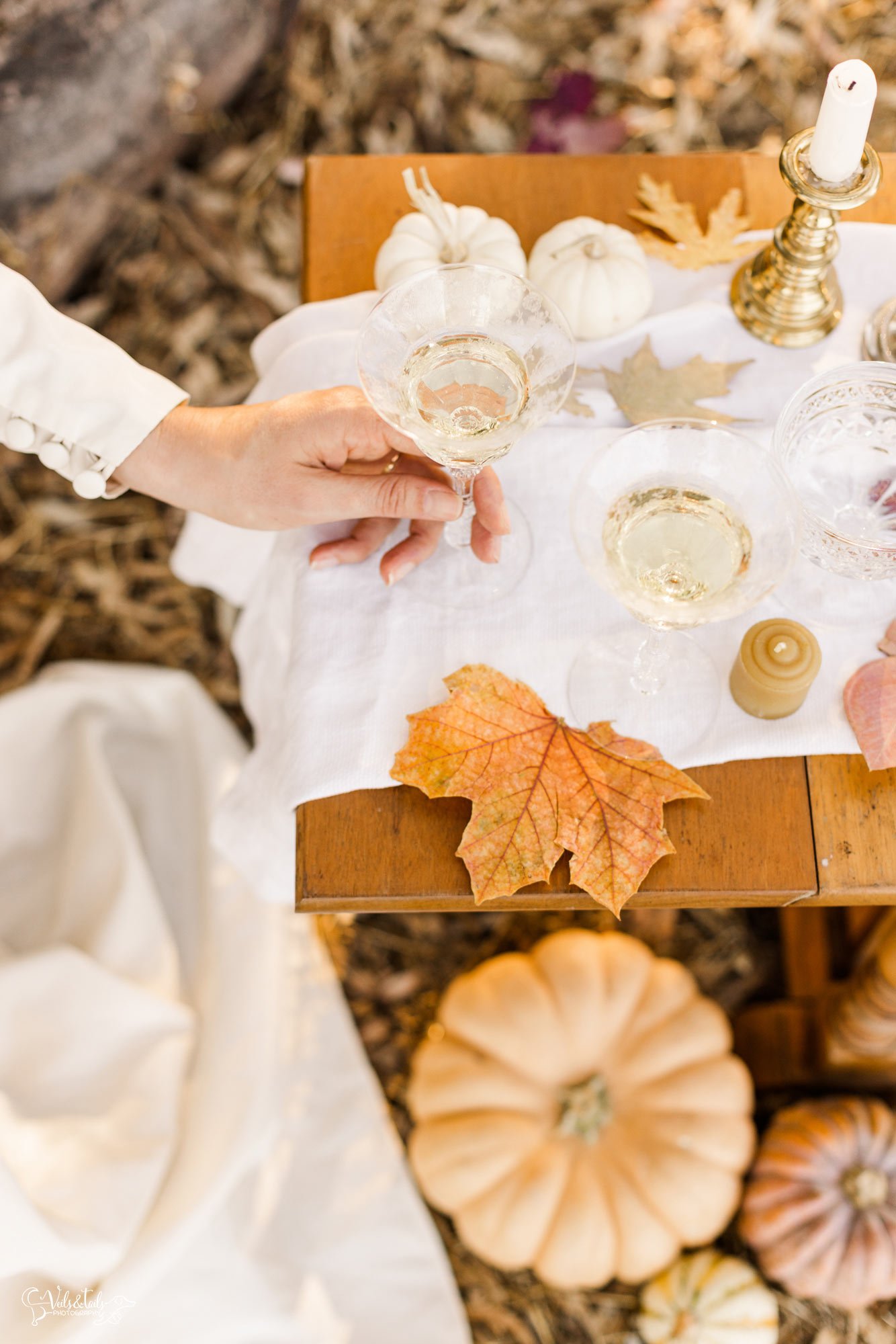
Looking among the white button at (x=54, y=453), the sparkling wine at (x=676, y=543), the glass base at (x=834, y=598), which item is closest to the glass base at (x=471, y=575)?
the sparkling wine at (x=676, y=543)

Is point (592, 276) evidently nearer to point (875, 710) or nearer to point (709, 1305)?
point (875, 710)

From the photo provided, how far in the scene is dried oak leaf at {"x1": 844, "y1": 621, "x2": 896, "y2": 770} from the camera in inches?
37.5

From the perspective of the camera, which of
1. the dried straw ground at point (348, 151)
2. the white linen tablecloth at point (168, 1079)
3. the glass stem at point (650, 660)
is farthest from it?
the dried straw ground at point (348, 151)

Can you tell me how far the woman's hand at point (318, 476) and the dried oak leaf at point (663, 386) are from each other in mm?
163

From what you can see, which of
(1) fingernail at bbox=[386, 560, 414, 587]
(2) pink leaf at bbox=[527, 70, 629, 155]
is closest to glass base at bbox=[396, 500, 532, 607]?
(1) fingernail at bbox=[386, 560, 414, 587]

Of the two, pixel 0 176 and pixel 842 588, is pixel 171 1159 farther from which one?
pixel 0 176

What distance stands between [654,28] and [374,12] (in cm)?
61

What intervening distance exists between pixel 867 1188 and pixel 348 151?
2.13 m

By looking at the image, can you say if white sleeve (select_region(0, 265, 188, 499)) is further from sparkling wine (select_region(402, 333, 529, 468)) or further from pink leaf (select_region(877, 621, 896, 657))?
pink leaf (select_region(877, 621, 896, 657))

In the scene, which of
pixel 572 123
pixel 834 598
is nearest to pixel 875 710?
pixel 834 598

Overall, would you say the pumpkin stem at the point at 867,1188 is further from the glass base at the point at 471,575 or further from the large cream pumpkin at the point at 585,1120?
the glass base at the point at 471,575

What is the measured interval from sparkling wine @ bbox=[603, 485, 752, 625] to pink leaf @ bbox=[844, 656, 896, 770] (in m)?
0.15

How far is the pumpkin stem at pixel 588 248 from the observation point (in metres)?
1.06

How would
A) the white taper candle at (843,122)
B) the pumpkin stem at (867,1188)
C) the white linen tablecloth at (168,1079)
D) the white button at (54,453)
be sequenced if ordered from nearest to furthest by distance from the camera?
1. the white taper candle at (843,122)
2. the white button at (54,453)
3. the white linen tablecloth at (168,1079)
4. the pumpkin stem at (867,1188)
